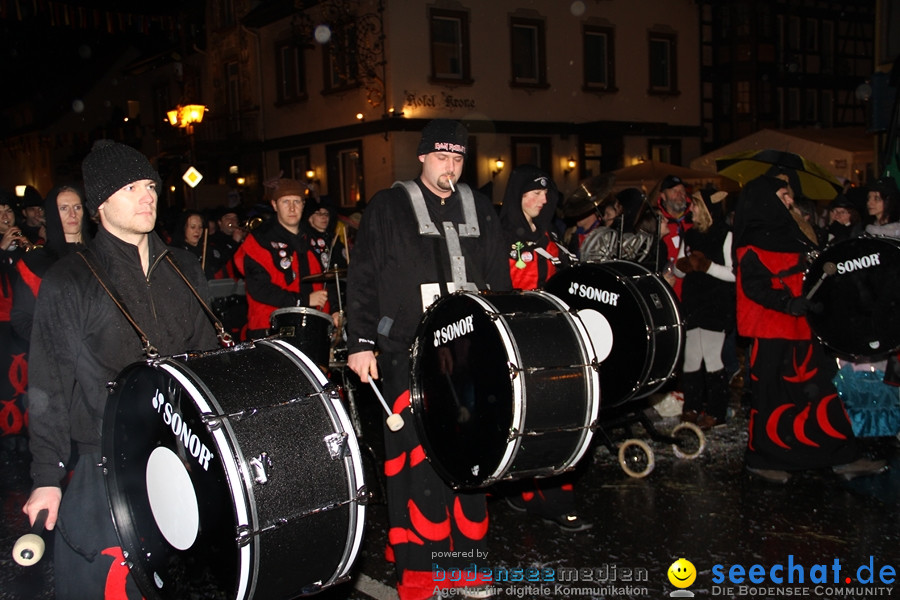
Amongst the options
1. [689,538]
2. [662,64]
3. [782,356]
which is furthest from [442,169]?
[662,64]

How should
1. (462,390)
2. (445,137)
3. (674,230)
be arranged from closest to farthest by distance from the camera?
(462,390) → (445,137) → (674,230)

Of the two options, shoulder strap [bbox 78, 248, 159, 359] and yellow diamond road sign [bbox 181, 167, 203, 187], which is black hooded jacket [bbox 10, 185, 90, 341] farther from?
yellow diamond road sign [bbox 181, 167, 203, 187]

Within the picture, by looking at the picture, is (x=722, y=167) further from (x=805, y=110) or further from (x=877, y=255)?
(x=805, y=110)

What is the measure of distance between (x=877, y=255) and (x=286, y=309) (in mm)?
3697

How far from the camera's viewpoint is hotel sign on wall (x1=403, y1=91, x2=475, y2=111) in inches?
851

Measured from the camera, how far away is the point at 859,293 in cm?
525

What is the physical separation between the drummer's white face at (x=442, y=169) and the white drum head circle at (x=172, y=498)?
6.42ft

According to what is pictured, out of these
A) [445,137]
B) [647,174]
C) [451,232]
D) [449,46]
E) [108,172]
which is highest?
[449,46]

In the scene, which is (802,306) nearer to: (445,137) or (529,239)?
(529,239)

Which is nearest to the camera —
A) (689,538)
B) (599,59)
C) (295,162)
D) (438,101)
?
(689,538)

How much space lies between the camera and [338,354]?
19.4ft

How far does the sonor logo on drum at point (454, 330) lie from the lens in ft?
12.0

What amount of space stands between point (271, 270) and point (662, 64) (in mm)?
22783

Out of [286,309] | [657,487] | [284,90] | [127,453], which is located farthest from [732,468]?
[284,90]
